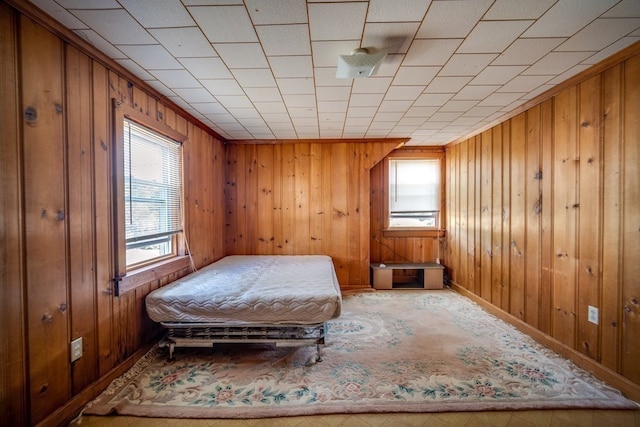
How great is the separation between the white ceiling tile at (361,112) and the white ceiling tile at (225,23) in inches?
53.8

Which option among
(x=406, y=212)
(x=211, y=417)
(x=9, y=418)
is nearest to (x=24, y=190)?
(x=9, y=418)

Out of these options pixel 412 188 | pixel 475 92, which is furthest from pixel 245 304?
pixel 412 188

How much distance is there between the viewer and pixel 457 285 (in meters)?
3.99

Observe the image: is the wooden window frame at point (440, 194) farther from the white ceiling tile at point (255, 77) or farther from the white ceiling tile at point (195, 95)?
the white ceiling tile at point (195, 95)

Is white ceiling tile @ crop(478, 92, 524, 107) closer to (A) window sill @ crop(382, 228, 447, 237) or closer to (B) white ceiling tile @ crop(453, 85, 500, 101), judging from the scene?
(B) white ceiling tile @ crop(453, 85, 500, 101)

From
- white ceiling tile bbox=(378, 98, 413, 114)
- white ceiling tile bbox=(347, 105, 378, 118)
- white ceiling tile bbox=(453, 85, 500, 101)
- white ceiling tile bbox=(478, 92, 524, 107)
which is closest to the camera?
white ceiling tile bbox=(453, 85, 500, 101)

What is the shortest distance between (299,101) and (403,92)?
0.99m

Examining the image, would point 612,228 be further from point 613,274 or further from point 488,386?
point 488,386

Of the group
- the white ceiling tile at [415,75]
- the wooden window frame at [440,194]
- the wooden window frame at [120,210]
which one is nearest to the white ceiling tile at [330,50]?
the white ceiling tile at [415,75]

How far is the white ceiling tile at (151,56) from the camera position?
67.7 inches

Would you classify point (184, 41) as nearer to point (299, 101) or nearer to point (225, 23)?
point (225, 23)

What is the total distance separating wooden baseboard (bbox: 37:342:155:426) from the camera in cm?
148

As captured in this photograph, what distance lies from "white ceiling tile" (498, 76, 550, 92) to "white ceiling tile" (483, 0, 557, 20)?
2.66 ft

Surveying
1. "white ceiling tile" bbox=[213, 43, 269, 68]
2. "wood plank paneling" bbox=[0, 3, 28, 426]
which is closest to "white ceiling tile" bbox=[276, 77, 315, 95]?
"white ceiling tile" bbox=[213, 43, 269, 68]
